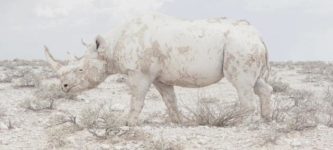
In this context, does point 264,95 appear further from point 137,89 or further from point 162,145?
point 162,145

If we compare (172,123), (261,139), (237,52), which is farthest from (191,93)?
(261,139)

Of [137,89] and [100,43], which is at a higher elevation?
[100,43]

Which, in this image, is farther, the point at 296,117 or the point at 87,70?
the point at 87,70

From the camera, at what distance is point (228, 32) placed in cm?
884

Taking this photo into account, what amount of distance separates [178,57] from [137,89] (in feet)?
2.69

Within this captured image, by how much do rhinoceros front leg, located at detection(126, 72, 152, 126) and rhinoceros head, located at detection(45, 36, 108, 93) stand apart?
2.08 ft

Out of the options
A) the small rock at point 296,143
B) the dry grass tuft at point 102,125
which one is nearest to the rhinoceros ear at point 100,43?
the dry grass tuft at point 102,125

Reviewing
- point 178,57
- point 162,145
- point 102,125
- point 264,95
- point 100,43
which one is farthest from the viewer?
point 100,43

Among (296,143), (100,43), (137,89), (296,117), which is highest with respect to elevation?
(100,43)

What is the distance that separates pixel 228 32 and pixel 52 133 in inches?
115

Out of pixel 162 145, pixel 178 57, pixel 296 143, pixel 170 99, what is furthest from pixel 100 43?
pixel 296 143

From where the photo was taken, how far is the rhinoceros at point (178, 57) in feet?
28.7

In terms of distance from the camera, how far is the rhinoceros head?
9539 millimetres

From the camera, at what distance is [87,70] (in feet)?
31.4
